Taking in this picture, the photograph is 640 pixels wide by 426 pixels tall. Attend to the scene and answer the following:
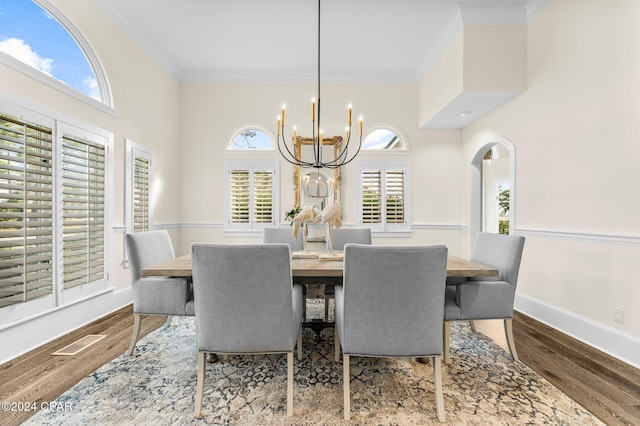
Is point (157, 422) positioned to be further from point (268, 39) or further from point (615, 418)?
point (268, 39)

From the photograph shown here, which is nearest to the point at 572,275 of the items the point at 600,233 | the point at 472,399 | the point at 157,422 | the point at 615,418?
the point at 600,233

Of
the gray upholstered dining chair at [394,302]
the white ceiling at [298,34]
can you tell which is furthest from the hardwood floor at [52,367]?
the white ceiling at [298,34]

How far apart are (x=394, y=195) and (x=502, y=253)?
2.56 meters

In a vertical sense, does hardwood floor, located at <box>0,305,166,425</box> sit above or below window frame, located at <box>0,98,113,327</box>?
below

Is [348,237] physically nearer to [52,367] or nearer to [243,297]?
[243,297]

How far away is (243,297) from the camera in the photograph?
5.13 feet

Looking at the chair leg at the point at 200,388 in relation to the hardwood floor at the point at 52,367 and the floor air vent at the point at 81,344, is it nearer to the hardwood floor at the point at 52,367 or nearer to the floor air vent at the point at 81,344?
the hardwood floor at the point at 52,367

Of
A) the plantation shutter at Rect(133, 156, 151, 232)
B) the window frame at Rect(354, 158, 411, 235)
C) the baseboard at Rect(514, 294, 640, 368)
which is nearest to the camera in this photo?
the baseboard at Rect(514, 294, 640, 368)

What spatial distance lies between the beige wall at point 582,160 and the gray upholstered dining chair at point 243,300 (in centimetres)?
249

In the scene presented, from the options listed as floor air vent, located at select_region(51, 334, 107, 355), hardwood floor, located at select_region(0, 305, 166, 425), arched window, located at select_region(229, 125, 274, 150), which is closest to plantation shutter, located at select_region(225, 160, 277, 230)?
arched window, located at select_region(229, 125, 274, 150)

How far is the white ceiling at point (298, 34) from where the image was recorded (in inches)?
123

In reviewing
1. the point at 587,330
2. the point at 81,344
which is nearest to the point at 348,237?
the point at 587,330

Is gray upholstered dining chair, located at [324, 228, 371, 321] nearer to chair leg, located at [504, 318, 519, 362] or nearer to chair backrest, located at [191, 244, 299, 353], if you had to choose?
chair leg, located at [504, 318, 519, 362]

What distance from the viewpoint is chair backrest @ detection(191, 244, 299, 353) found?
1524mm
